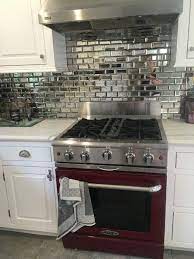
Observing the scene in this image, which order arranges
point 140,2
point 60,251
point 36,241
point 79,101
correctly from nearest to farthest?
point 140,2 → point 60,251 → point 36,241 → point 79,101

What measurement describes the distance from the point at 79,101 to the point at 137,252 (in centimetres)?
133

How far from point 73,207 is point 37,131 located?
2.11ft

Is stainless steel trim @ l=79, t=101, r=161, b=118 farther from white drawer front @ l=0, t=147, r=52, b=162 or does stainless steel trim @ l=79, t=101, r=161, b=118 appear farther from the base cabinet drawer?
the base cabinet drawer

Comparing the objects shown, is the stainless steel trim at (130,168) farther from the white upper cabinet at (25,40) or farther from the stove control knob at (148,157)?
the white upper cabinet at (25,40)

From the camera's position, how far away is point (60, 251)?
6.23 feet

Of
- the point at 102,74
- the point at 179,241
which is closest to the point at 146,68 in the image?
the point at 102,74

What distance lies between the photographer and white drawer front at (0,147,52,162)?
5.82 feet

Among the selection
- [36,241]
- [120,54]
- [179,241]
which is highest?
[120,54]

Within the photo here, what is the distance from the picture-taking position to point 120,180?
160 centimetres

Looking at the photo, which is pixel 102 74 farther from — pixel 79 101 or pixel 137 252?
pixel 137 252

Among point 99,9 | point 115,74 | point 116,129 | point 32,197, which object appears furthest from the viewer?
point 115,74

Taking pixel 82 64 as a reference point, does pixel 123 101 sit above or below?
below

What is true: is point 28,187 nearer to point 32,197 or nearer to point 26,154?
point 32,197

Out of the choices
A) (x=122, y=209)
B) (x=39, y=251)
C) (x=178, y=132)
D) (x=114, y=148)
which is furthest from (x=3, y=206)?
(x=178, y=132)
